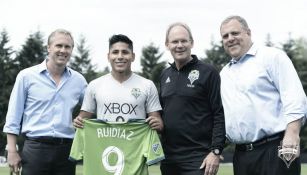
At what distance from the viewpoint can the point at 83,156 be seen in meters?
6.95

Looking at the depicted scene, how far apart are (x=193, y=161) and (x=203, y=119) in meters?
0.53

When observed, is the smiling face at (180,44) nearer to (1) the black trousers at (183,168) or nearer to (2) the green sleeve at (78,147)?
(1) the black trousers at (183,168)

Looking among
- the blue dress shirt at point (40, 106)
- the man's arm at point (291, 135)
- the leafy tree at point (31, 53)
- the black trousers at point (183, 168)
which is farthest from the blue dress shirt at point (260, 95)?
the leafy tree at point (31, 53)

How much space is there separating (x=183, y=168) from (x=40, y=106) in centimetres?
217

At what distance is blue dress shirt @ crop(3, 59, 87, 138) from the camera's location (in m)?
7.41

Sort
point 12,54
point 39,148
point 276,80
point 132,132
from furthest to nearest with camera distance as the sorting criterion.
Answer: point 12,54
point 39,148
point 132,132
point 276,80

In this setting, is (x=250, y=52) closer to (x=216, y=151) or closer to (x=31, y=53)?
(x=216, y=151)

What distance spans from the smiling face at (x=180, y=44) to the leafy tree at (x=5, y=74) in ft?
133

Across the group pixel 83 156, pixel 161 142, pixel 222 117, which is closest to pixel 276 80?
pixel 222 117

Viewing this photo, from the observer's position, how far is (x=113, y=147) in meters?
6.97

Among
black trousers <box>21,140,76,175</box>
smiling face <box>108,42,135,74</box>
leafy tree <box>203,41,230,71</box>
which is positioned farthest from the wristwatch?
leafy tree <box>203,41,230,71</box>

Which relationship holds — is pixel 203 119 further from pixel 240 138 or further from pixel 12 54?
pixel 12 54

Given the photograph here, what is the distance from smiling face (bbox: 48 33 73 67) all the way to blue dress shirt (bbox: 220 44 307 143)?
227 centimetres

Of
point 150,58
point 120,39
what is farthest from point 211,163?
point 150,58
